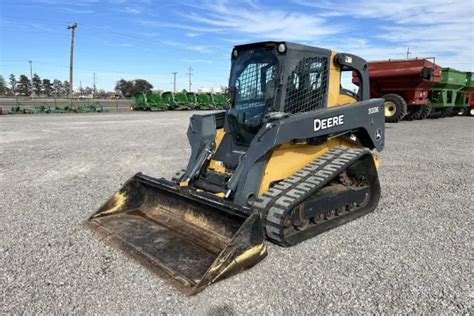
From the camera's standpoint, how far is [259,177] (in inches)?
166

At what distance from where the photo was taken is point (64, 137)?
41.2ft

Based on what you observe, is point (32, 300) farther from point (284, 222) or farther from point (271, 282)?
point (284, 222)

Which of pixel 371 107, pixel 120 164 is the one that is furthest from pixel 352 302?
pixel 120 164

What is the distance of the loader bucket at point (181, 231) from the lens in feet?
10.7

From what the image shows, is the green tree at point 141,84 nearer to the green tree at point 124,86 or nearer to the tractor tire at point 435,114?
the green tree at point 124,86

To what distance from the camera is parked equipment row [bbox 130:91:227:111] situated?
32.7 meters

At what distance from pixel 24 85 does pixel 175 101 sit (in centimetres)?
7950

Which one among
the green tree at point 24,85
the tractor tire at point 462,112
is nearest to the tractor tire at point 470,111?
the tractor tire at point 462,112

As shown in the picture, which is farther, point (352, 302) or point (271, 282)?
point (271, 282)

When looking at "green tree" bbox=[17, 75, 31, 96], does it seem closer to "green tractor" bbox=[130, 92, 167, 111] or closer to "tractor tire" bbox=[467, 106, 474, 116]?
"green tractor" bbox=[130, 92, 167, 111]

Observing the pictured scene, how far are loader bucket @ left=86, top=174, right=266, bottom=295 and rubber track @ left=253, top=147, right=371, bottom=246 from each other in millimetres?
324

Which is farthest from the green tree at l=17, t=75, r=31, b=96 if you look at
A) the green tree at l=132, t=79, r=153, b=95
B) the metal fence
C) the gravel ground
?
the gravel ground

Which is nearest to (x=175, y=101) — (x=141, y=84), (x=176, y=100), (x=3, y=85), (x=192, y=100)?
(x=176, y=100)

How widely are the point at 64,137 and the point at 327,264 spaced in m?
11.1
